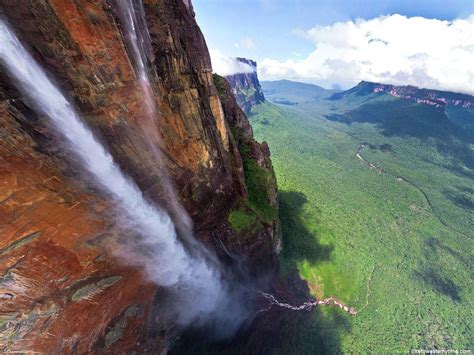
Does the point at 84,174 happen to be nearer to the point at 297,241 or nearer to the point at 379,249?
the point at 297,241

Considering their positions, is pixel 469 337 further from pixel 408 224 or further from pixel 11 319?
pixel 11 319

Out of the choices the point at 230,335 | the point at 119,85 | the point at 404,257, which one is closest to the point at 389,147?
the point at 404,257

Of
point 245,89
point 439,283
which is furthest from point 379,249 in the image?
point 245,89

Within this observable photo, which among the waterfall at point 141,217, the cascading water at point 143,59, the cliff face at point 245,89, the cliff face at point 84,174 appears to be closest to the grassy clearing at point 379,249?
the waterfall at point 141,217

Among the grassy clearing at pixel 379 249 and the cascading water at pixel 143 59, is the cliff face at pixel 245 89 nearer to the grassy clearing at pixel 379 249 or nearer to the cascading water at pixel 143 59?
the grassy clearing at pixel 379 249

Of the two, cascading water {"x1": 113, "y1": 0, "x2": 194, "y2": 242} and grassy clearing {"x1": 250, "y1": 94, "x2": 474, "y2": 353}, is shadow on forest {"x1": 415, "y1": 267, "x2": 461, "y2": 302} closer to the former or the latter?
grassy clearing {"x1": 250, "y1": 94, "x2": 474, "y2": 353}

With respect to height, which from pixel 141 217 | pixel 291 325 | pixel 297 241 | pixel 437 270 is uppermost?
pixel 141 217

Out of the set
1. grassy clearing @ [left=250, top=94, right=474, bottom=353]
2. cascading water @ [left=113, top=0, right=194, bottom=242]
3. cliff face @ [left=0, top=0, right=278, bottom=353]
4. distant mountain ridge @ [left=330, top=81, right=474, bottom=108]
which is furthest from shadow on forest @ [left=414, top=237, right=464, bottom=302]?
distant mountain ridge @ [left=330, top=81, right=474, bottom=108]
